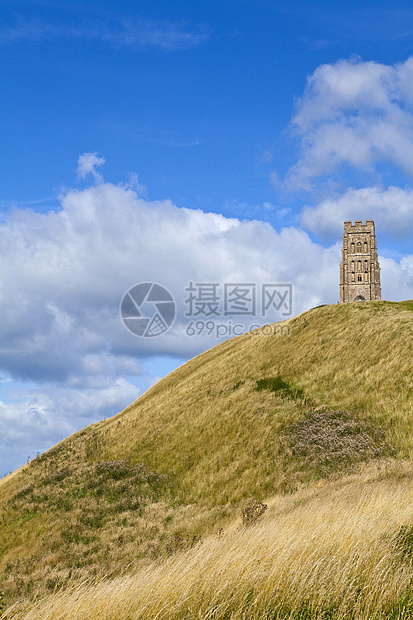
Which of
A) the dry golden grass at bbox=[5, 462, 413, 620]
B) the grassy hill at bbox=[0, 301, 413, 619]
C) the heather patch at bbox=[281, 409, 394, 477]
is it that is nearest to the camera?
the dry golden grass at bbox=[5, 462, 413, 620]

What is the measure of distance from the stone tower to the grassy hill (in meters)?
54.0

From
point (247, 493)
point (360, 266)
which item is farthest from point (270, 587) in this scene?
point (360, 266)

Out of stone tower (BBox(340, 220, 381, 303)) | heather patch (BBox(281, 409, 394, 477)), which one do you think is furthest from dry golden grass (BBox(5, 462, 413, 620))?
stone tower (BBox(340, 220, 381, 303))

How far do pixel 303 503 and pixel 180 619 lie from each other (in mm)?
12442

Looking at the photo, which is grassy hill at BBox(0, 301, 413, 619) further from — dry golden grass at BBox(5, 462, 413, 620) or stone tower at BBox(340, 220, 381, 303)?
stone tower at BBox(340, 220, 381, 303)

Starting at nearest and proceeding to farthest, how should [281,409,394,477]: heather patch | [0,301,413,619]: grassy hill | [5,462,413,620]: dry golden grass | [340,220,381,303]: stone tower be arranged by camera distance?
1. [5,462,413,620]: dry golden grass
2. [0,301,413,619]: grassy hill
3. [281,409,394,477]: heather patch
4. [340,220,381,303]: stone tower

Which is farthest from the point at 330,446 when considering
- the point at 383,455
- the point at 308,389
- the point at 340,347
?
the point at 340,347

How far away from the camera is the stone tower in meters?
94.9

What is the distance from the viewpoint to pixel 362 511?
10.2 m

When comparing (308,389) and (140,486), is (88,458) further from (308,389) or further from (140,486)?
(308,389)

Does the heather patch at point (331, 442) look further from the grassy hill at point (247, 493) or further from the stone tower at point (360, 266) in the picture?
the stone tower at point (360, 266)

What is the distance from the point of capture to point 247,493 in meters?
21.8

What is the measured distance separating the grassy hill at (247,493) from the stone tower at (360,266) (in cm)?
5402

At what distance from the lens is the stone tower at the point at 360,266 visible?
94938mm
